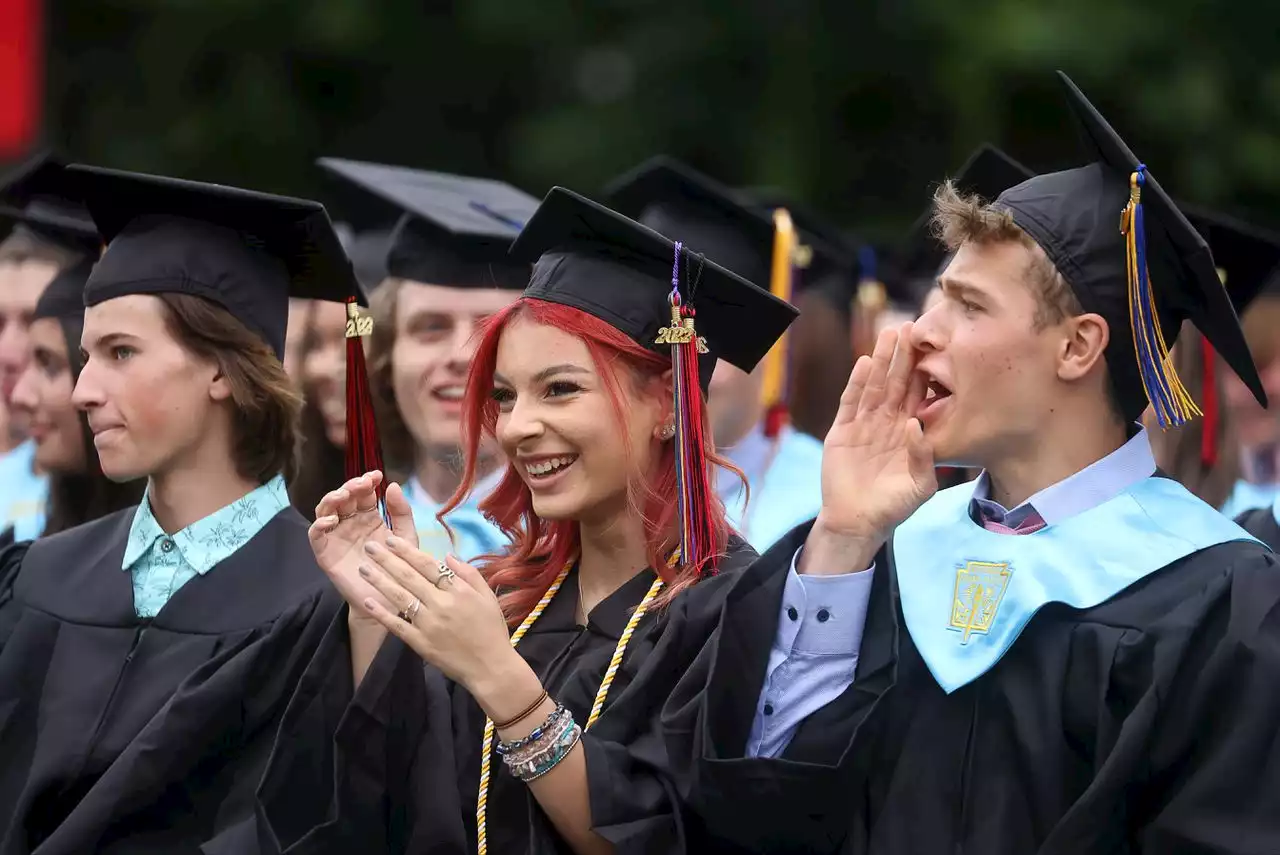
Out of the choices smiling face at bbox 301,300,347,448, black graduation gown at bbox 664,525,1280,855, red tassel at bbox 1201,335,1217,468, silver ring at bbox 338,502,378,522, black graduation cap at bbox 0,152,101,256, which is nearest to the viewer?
black graduation gown at bbox 664,525,1280,855

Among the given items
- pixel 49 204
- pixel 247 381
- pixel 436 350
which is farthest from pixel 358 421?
pixel 49 204

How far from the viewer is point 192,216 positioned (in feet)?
13.0

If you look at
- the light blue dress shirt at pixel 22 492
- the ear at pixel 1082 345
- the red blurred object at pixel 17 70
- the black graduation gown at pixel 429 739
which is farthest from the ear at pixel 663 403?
the red blurred object at pixel 17 70

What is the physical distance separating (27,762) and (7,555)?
556 millimetres

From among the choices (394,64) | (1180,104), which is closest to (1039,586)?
(1180,104)

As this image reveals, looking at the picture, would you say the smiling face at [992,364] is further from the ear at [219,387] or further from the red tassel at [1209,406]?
the ear at [219,387]

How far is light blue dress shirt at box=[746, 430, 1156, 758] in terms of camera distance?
9.91 ft

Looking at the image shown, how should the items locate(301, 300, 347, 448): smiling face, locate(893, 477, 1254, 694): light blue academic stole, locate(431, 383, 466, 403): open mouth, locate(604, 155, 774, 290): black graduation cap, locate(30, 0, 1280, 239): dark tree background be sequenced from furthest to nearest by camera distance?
locate(30, 0, 1280, 239): dark tree background
locate(301, 300, 347, 448): smiling face
locate(431, 383, 466, 403): open mouth
locate(604, 155, 774, 290): black graduation cap
locate(893, 477, 1254, 694): light blue academic stole

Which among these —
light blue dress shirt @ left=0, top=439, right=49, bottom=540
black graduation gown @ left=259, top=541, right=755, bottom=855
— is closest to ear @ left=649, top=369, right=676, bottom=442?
black graduation gown @ left=259, top=541, right=755, bottom=855

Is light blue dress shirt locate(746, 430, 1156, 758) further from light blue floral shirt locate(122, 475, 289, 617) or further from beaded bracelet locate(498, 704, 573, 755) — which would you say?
light blue floral shirt locate(122, 475, 289, 617)

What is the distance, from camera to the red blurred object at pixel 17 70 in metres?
10.2

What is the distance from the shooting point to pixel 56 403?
16.7ft

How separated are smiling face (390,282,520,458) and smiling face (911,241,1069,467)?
230cm

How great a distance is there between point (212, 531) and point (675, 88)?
28.6ft
